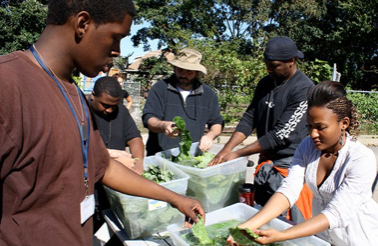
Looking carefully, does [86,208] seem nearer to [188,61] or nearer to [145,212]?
[145,212]

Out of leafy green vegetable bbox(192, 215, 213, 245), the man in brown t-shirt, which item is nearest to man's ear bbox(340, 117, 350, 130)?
leafy green vegetable bbox(192, 215, 213, 245)

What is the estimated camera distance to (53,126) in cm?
105

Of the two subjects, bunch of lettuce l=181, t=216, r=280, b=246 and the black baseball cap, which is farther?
the black baseball cap

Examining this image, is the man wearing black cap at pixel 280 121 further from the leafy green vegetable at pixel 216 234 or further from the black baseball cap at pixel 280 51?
the leafy green vegetable at pixel 216 234

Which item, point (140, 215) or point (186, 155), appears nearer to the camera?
point (140, 215)

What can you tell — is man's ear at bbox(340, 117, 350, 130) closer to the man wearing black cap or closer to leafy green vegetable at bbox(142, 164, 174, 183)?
the man wearing black cap

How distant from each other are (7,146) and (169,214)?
123 cm

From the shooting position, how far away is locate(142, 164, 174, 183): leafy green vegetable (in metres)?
2.08

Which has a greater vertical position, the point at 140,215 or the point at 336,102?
the point at 336,102

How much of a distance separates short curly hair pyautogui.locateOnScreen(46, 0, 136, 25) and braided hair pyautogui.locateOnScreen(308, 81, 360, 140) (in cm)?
113

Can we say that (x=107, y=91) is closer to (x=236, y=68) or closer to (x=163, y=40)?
(x=236, y=68)

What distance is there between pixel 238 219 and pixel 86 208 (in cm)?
104

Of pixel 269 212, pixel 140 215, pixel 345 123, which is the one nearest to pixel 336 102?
pixel 345 123

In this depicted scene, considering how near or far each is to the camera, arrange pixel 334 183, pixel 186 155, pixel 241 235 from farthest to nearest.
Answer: pixel 186 155, pixel 334 183, pixel 241 235
